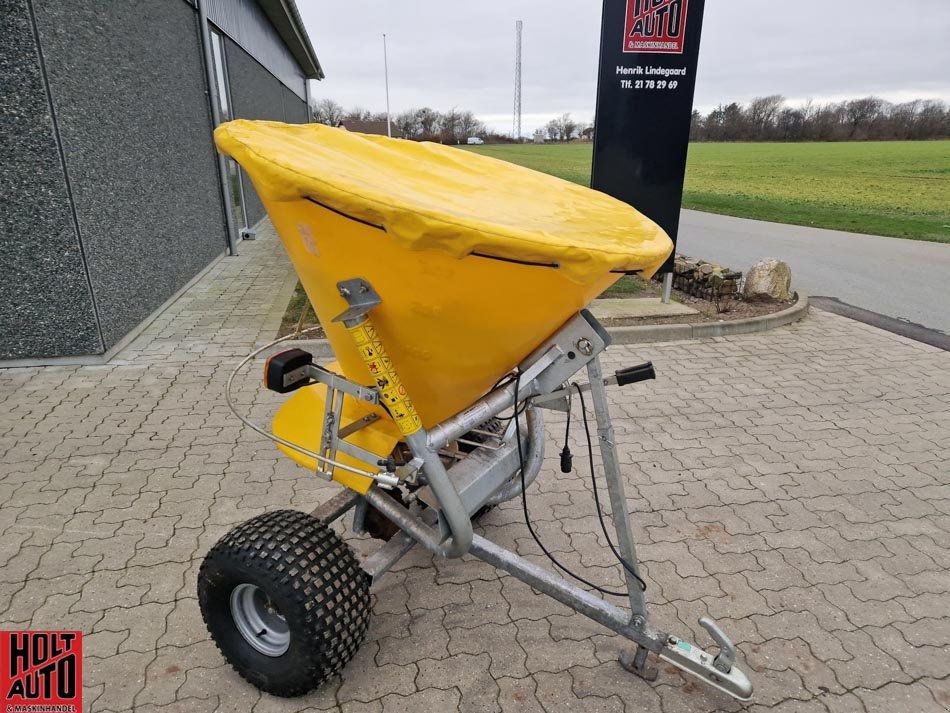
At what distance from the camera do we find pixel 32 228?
14.8ft

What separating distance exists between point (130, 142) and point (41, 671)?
4.99 m

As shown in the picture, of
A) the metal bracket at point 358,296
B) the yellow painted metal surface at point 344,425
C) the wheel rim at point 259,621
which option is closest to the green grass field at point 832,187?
the yellow painted metal surface at point 344,425

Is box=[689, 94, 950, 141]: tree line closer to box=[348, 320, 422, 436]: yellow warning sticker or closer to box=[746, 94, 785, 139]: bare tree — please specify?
box=[746, 94, 785, 139]: bare tree

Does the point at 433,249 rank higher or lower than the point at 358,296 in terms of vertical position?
higher

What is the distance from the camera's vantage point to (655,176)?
611 centimetres

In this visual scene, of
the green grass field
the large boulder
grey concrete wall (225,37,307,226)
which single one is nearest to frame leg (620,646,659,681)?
the large boulder

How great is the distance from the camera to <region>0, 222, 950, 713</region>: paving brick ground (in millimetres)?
2166

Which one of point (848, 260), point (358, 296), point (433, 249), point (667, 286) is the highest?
point (433, 249)

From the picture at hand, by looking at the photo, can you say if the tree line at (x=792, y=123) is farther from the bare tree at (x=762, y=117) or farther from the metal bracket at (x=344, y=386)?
the metal bracket at (x=344, y=386)

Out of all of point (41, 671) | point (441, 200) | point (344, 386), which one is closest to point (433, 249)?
point (441, 200)

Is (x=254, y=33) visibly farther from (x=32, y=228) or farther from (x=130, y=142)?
(x=32, y=228)

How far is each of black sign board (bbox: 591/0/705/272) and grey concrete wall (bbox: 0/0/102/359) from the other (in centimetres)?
448

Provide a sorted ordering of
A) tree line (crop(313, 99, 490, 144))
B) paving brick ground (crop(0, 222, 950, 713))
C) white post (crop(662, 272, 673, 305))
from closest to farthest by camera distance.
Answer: paving brick ground (crop(0, 222, 950, 713))
white post (crop(662, 272, 673, 305))
tree line (crop(313, 99, 490, 144))

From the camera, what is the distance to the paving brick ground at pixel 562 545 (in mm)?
2166
